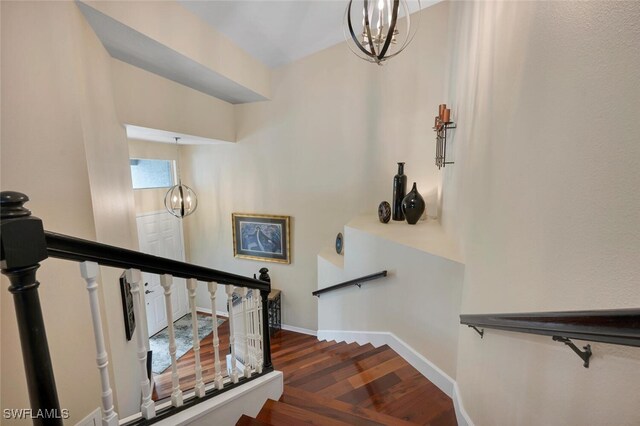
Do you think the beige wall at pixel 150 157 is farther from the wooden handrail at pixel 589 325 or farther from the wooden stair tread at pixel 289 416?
the wooden handrail at pixel 589 325

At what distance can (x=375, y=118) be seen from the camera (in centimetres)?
394

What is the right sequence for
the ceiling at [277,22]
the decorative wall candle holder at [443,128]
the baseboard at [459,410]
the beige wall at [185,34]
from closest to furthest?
1. the baseboard at [459,410]
2. the beige wall at [185,34]
3. the decorative wall candle holder at [443,128]
4. the ceiling at [277,22]

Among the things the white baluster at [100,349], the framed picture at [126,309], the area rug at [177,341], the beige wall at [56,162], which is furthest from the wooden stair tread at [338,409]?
the area rug at [177,341]

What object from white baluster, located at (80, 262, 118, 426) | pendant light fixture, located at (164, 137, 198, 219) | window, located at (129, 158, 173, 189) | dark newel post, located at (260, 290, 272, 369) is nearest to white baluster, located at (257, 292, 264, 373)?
dark newel post, located at (260, 290, 272, 369)

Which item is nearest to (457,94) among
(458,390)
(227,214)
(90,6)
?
(458,390)

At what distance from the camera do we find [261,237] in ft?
16.3

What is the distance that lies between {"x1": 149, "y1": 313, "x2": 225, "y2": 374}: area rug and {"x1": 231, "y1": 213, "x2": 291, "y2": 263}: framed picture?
55.2 inches

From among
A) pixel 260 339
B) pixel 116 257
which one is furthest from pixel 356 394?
pixel 116 257

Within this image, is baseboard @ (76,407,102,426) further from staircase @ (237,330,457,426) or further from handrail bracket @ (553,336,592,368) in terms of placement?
handrail bracket @ (553,336,592,368)

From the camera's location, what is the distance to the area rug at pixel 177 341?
4.09 m

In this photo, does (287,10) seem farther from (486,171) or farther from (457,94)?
(486,171)

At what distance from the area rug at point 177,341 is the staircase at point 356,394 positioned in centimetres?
243

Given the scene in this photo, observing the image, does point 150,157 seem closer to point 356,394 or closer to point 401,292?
point 401,292

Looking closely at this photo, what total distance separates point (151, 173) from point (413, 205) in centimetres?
442
